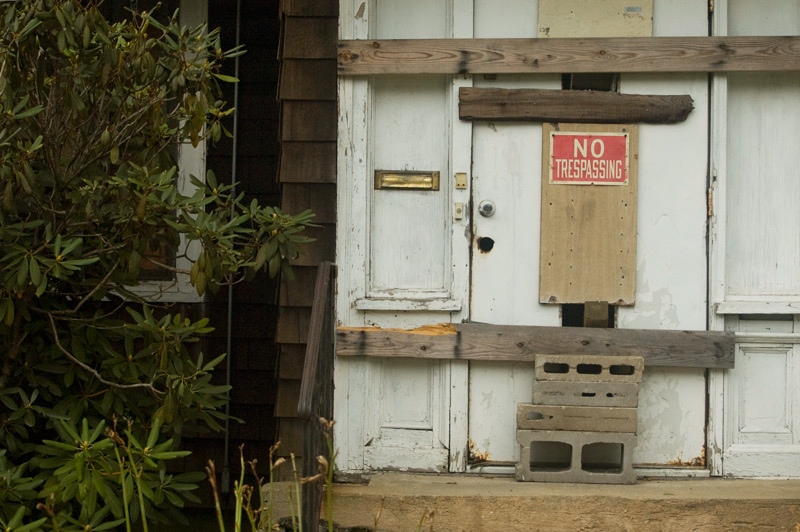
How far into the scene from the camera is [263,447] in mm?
5094

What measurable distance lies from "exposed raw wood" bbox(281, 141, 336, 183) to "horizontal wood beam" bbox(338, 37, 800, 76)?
0.35 m

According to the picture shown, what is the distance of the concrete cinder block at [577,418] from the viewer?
12.1ft

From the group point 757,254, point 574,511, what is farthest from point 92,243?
point 757,254

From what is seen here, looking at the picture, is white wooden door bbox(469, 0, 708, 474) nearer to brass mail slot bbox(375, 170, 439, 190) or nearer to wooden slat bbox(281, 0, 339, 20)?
brass mail slot bbox(375, 170, 439, 190)

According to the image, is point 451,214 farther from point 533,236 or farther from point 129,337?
point 129,337

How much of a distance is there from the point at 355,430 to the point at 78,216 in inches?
59.0

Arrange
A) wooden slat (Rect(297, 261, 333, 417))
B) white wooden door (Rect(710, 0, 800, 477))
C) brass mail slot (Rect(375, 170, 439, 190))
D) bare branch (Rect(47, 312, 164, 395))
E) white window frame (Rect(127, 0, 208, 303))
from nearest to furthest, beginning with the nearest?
1. wooden slat (Rect(297, 261, 333, 417))
2. bare branch (Rect(47, 312, 164, 395))
3. white wooden door (Rect(710, 0, 800, 477))
4. brass mail slot (Rect(375, 170, 439, 190))
5. white window frame (Rect(127, 0, 208, 303))

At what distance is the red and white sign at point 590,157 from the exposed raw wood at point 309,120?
0.98 meters

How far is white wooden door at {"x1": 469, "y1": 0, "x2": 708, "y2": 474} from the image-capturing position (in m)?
3.85

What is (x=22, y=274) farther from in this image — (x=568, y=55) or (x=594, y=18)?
(x=594, y=18)

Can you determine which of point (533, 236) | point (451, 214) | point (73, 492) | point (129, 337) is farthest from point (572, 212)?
point (73, 492)

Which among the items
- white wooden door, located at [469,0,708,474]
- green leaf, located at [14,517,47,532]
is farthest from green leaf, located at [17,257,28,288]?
white wooden door, located at [469,0,708,474]

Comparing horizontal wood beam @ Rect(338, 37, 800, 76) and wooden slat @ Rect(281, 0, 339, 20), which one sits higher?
wooden slat @ Rect(281, 0, 339, 20)

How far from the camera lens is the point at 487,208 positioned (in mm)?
3881
